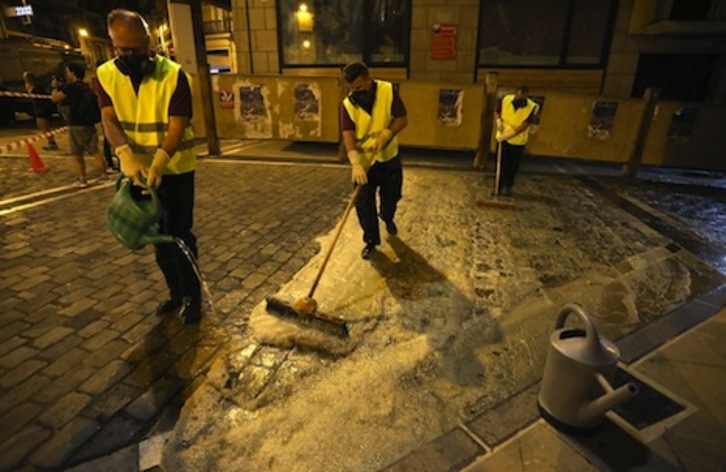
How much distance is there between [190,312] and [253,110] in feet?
22.8

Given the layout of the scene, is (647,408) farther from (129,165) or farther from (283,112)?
(283,112)

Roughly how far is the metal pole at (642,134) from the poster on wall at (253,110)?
24.7ft

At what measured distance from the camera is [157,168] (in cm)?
285

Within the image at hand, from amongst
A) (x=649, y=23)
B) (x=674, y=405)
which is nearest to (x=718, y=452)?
(x=674, y=405)

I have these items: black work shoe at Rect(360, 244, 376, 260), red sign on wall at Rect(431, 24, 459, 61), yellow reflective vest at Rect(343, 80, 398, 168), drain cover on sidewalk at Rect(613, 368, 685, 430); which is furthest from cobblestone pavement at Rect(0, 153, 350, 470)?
red sign on wall at Rect(431, 24, 459, 61)

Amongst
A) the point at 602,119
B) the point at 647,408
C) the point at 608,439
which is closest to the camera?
the point at 608,439

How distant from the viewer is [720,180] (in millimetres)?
8672

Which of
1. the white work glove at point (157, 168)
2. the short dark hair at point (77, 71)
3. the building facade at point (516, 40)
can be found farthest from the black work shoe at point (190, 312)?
the building facade at point (516, 40)

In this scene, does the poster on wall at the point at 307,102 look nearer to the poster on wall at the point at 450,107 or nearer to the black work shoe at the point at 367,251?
the poster on wall at the point at 450,107

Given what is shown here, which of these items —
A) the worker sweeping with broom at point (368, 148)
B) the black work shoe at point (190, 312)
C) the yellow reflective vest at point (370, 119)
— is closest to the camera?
the black work shoe at point (190, 312)

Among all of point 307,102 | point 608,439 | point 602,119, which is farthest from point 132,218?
point 602,119

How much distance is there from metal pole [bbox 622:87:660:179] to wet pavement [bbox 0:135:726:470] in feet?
6.34

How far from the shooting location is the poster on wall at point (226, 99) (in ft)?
30.5

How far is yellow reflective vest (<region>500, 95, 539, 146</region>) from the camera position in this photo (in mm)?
6176
